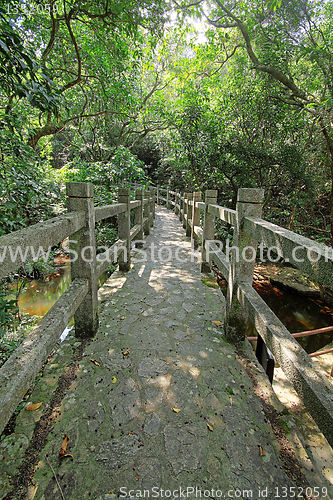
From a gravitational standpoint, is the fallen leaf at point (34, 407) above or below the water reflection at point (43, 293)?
above

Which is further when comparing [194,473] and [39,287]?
[39,287]

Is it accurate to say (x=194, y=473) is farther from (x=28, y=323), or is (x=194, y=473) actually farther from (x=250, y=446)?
(x=28, y=323)

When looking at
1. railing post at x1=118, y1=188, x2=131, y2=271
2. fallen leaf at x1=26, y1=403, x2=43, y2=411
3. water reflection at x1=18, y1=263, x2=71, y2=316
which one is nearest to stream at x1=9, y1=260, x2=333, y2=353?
water reflection at x1=18, y1=263, x2=71, y2=316

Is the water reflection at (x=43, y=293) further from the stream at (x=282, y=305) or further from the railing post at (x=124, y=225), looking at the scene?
the railing post at (x=124, y=225)

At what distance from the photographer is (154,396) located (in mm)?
1534

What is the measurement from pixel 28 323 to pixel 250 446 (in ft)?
11.6

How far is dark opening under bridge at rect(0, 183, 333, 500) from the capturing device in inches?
41.3

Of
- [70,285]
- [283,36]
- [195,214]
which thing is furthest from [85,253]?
[283,36]

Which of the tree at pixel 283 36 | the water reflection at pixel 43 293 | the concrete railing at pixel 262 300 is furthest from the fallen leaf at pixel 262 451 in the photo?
the tree at pixel 283 36

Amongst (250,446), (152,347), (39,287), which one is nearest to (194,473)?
(250,446)

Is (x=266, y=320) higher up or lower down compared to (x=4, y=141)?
lower down

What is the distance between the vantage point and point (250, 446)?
1.24 metres

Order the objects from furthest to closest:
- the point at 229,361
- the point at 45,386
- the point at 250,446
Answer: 1. the point at 229,361
2. the point at 45,386
3. the point at 250,446

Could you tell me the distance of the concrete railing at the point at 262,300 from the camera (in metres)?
0.91
